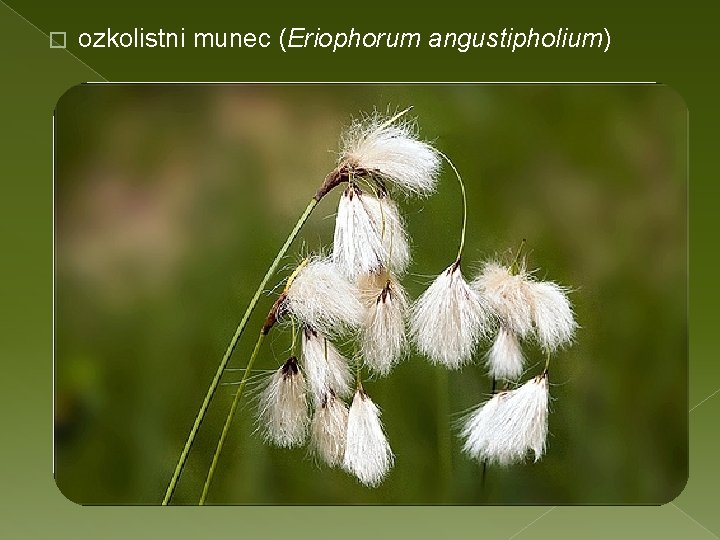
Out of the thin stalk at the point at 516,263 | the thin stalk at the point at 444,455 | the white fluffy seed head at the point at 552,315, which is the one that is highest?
the thin stalk at the point at 516,263

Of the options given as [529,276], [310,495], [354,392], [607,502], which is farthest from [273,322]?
[607,502]

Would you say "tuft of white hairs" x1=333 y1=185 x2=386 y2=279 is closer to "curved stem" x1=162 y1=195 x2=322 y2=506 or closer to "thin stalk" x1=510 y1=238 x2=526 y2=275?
"curved stem" x1=162 y1=195 x2=322 y2=506

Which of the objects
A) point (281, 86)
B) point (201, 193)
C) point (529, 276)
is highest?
point (281, 86)

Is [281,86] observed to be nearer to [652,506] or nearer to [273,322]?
[273,322]

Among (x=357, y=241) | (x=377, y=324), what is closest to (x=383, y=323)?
(x=377, y=324)

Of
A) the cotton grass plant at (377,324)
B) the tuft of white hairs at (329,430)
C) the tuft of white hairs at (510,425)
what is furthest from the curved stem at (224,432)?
the tuft of white hairs at (510,425)

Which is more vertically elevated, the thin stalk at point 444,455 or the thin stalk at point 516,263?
the thin stalk at point 516,263

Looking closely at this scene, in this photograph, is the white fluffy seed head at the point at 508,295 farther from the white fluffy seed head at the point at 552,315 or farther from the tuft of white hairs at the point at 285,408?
the tuft of white hairs at the point at 285,408

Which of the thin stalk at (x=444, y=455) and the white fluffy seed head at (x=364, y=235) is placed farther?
the thin stalk at (x=444, y=455)
